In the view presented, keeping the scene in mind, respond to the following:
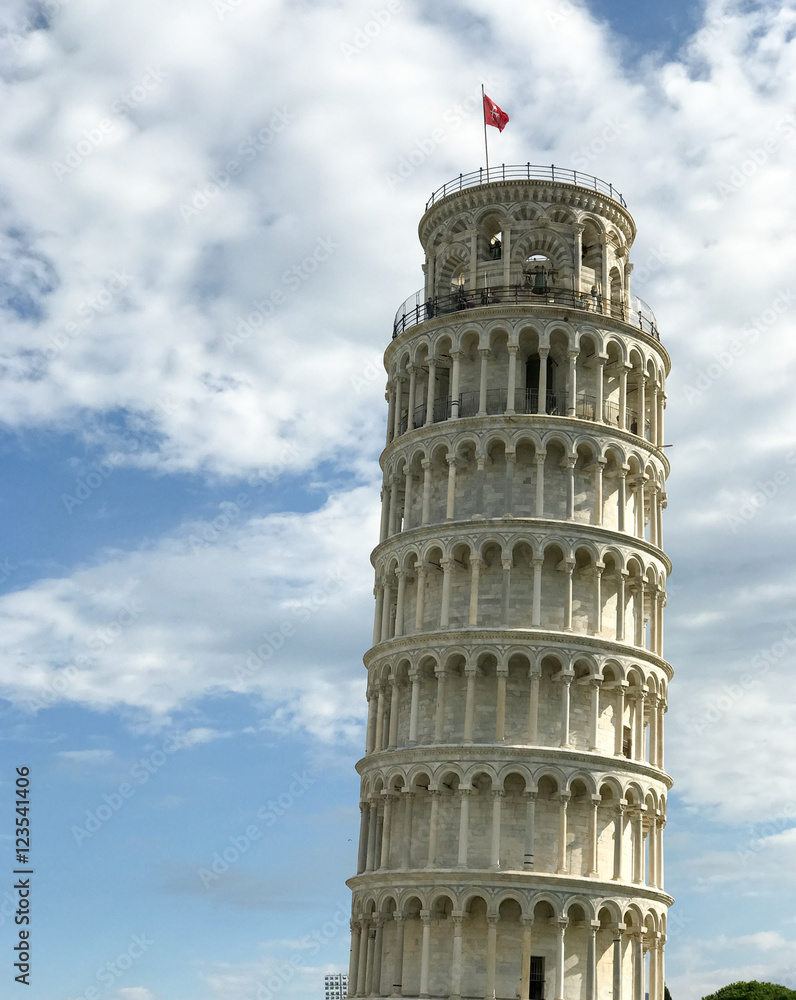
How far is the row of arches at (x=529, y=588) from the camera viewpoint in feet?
188

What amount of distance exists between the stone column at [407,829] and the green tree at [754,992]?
38467mm

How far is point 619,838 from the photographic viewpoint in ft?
181

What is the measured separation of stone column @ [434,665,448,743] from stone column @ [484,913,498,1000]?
798 cm

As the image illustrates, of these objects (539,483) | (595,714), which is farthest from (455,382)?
(595,714)

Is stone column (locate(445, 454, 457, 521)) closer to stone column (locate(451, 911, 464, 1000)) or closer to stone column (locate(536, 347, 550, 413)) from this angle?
stone column (locate(536, 347, 550, 413))

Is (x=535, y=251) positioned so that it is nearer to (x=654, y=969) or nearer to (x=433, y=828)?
(x=433, y=828)

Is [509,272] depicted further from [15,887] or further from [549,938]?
[15,887]

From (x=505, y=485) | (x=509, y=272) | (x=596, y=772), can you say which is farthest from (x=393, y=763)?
(x=509, y=272)

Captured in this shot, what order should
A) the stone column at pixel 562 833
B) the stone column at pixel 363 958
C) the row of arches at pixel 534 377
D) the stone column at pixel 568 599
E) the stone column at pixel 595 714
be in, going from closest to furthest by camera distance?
1. the stone column at pixel 562 833
2. the stone column at pixel 595 714
3. the stone column at pixel 363 958
4. the stone column at pixel 568 599
5. the row of arches at pixel 534 377

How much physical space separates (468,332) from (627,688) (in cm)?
1811

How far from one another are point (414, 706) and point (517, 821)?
6.70 metres

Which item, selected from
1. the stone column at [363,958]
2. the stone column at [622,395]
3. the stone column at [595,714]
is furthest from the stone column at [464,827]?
the stone column at [622,395]

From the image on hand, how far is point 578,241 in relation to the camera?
64438 millimetres

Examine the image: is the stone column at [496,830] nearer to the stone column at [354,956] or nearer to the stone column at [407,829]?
the stone column at [407,829]
